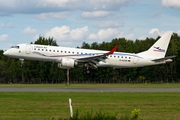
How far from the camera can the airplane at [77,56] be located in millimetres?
39188

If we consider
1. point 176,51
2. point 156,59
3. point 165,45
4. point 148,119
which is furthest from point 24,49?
point 176,51

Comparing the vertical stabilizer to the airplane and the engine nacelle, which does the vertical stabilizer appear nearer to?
the airplane

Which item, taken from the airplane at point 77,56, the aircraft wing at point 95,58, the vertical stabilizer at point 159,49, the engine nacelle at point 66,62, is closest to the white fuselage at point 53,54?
the airplane at point 77,56

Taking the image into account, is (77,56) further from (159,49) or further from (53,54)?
(159,49)

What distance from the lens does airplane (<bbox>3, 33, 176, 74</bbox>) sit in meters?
39.2

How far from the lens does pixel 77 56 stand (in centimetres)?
4100

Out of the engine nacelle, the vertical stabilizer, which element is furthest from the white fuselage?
the vertical stabilizer

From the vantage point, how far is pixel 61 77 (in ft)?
290

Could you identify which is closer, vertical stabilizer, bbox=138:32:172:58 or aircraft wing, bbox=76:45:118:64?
aircraft wing, bbox=76:45:118:64

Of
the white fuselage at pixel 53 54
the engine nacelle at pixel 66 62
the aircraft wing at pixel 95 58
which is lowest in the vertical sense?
the engine nacelle at pixel 66 62

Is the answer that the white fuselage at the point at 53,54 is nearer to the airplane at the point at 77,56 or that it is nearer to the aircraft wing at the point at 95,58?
the airplane at the point at 77,56

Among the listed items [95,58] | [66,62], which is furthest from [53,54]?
[95,58]

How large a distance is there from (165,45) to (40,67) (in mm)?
56173

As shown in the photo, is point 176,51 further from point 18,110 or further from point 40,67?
point 18,110
